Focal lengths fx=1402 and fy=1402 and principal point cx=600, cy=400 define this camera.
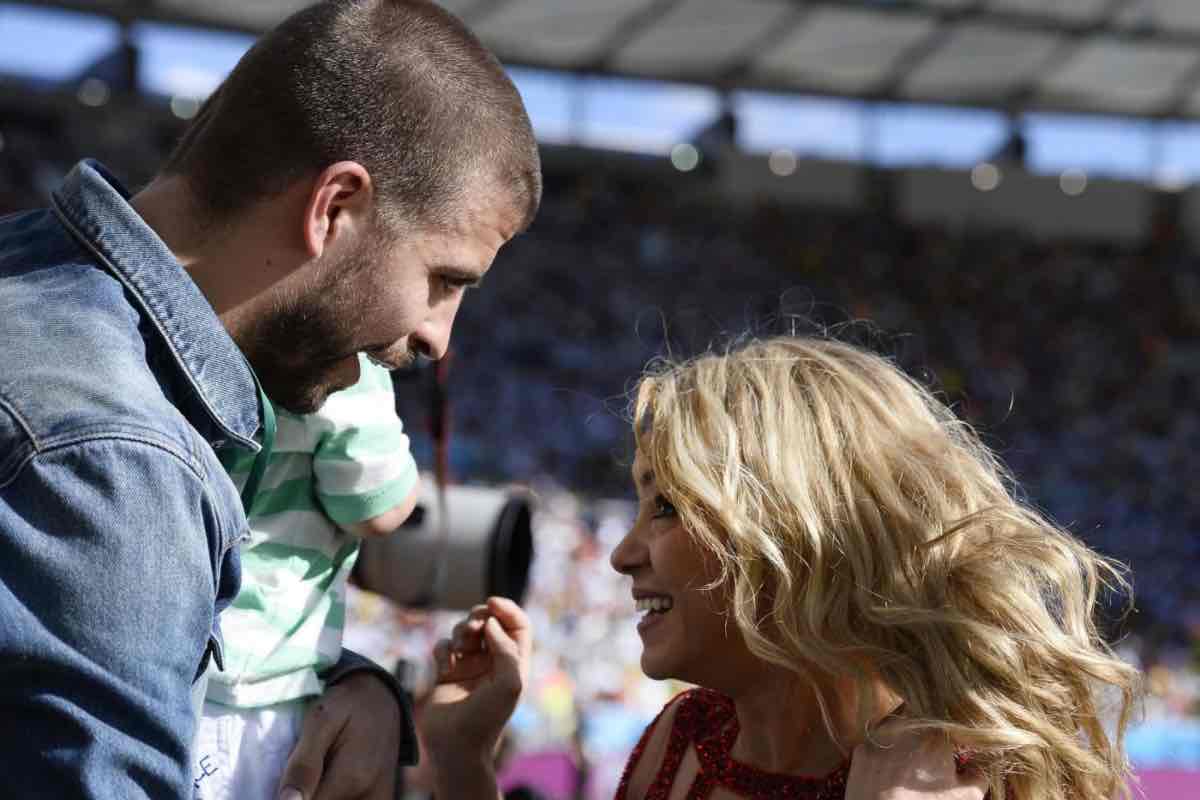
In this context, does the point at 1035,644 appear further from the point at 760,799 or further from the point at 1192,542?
the point at 1192,542

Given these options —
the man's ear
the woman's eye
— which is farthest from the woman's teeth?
the man's ear

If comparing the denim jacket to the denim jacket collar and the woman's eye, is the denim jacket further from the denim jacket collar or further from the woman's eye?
the woman's eye

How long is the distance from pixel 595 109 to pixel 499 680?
18.5 meters

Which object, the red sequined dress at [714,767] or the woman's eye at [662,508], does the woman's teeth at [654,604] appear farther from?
the red sequined dress at [714,767]

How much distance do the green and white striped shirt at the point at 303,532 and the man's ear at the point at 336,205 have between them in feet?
1.80

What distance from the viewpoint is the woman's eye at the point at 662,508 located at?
1989 mm

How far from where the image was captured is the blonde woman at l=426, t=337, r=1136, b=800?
1.76m

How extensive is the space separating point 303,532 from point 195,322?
0.72 meters

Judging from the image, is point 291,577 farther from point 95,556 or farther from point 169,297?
point 95,556

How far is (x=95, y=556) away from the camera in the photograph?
1091 mm

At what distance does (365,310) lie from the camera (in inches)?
56.7

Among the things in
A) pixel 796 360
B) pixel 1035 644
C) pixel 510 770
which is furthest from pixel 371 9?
pixel 510 770

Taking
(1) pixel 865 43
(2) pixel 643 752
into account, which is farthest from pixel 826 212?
(2) pixel 643 752

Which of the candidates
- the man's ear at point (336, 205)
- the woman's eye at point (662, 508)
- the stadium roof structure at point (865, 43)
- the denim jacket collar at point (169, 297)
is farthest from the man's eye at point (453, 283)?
the stadium roof structure at point (865, 43)
